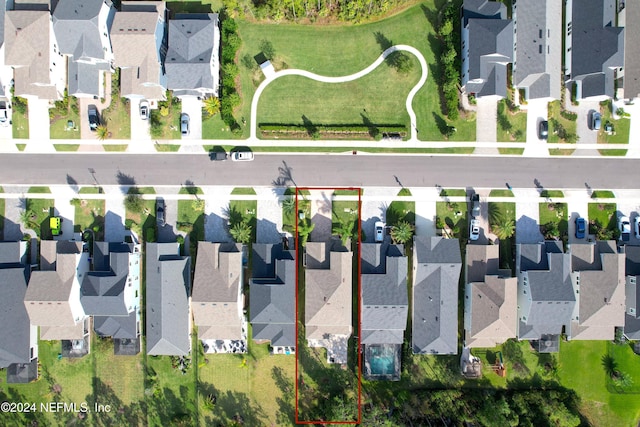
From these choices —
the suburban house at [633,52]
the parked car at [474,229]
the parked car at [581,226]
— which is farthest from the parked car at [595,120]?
the parked car at [474,229]

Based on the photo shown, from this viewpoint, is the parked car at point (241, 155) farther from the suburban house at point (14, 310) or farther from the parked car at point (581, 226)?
the parked car at point (581, 226)

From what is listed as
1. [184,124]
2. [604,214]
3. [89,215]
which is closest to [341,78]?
[184,124]

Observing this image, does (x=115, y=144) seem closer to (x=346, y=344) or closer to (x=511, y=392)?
(x=346, y=344)

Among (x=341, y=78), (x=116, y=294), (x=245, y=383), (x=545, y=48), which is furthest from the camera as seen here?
(x=245, y=383)

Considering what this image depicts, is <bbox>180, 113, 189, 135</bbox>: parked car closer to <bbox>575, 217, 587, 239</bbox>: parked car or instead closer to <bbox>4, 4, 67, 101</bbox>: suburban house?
<bbox>4, 4, 67, 101</bbox>: suburban house

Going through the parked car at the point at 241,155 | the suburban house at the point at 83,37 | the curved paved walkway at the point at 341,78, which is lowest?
the parked car at the point at 241,155

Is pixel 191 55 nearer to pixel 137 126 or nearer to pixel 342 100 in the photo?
pixel 137 126
